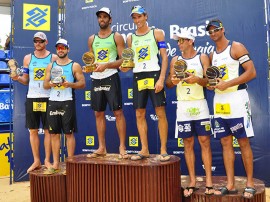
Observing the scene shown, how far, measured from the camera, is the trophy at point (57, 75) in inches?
152

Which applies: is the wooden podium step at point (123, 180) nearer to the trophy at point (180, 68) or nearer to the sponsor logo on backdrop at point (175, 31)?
the trophy at point (180, 68)

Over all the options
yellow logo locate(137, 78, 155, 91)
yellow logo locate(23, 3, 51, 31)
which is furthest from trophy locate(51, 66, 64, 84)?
yellow logo locate(23, 3, 51, 31)

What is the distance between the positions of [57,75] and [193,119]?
1774 millimetres

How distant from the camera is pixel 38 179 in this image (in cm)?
410

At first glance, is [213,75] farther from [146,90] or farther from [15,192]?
[15,192]

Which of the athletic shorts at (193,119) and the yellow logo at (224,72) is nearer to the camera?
the yellow logo at (224,72)

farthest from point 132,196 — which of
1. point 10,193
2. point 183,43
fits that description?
point 10,193

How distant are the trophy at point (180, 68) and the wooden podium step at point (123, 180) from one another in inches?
38.4

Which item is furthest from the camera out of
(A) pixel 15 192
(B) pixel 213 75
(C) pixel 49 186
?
(A) pixel 15 192

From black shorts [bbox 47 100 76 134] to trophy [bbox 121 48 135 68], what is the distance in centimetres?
102

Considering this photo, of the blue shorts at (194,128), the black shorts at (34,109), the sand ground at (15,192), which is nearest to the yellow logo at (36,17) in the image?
the black shorts at (34,109)

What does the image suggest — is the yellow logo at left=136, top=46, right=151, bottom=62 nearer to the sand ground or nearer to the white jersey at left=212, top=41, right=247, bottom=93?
the white jersey at left=212, top=41, right=247, bottom=93

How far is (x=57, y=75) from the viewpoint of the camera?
3.91 meters

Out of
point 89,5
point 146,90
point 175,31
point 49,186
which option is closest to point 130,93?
point 175,31
